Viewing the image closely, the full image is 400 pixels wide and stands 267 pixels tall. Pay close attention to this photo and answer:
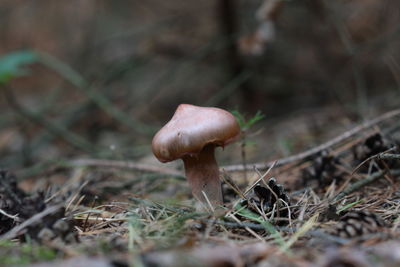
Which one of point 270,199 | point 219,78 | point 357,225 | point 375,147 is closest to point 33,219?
point 270,199

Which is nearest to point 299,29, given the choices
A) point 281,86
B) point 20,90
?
point 281,86

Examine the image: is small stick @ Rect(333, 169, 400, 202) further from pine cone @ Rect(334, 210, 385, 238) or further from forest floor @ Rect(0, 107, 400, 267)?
pine cone @ Rect(334, 210, 385, 238)

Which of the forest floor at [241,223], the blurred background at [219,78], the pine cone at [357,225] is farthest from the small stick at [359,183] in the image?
the blurred background at [219,78]

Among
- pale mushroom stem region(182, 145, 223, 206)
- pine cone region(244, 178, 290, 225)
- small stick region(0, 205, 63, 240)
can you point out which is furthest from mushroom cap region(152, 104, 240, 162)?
small stick region(0, 205, 63, 240)

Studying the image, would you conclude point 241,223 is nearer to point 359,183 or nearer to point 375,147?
point 359,183

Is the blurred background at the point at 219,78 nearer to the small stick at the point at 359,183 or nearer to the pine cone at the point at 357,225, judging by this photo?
the small stick at the point at 359,183

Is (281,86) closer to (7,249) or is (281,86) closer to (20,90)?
(7,249)

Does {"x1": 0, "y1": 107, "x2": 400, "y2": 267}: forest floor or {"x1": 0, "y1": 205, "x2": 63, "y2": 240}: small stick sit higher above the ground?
{"x1": 0, "y1": 205, "x2": 63, "y2": 240}: small stick
